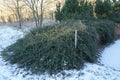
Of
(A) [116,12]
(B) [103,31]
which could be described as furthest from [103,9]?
(B) [103,31]

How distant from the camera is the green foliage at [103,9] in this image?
16828 millimetres

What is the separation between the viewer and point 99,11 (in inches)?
666

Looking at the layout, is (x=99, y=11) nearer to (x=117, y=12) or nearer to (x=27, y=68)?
(x=117, y=12)

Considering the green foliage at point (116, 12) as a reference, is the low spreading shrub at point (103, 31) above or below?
below

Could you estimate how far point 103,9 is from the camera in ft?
55.5

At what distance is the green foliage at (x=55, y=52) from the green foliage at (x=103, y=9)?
7267 mm

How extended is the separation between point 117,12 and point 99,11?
8.53 feet

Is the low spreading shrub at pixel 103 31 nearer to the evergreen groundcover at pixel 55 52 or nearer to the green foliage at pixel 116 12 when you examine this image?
the evergreen groundcover at pixel 55 52

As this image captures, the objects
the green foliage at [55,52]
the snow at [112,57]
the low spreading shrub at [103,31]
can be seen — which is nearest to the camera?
the green foliage at [55,52]

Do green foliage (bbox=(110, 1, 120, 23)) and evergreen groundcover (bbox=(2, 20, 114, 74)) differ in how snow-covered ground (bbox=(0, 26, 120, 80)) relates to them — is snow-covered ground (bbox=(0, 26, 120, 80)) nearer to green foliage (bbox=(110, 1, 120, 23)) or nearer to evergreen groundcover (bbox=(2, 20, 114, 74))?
evergreen groundcover (bbox=(2, 20, 114, 74))

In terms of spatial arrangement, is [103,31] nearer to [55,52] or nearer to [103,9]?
[103,9]

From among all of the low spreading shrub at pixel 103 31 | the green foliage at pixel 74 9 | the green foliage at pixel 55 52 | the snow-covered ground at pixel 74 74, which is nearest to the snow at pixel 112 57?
the snow-covered ground at pixel 74 74

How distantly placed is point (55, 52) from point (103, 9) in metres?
9.61

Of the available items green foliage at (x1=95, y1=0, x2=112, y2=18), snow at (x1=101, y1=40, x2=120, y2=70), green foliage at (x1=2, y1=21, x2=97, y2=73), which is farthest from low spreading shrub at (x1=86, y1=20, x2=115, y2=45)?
green foliage at (x1=95, y1=0, x2=112, y2=18)
